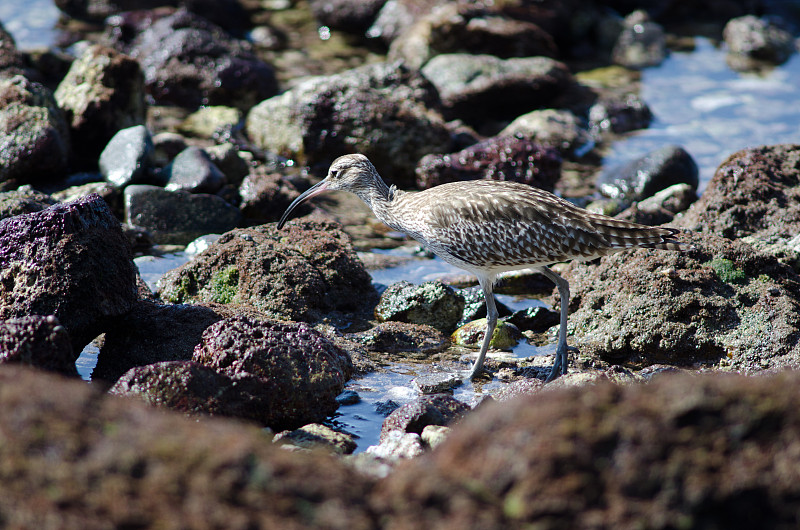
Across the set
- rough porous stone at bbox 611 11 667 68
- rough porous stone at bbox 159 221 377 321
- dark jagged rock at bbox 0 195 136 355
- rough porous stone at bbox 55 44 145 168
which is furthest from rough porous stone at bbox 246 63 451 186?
rough porous stone at bbox 611 11 667 68

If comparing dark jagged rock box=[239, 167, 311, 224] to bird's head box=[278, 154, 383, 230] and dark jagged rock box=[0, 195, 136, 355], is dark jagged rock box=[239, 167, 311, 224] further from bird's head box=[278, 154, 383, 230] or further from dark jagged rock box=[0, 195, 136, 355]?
dark jagged rock box=[0, 195, 136, 355]

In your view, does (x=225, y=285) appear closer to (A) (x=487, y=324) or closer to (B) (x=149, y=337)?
(B) (x=149, y=337)

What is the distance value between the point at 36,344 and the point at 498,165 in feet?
25.7

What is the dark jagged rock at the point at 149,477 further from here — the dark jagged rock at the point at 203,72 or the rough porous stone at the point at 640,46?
the rough porous stone at the point at 640,46

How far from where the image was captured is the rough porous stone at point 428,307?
782 cm

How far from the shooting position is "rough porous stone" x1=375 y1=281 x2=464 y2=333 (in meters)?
7.82

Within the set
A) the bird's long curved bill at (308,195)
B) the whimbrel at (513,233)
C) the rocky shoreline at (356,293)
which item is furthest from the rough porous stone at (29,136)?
the whimbrel at (513,233)

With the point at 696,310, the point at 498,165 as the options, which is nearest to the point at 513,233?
the point at 696,310

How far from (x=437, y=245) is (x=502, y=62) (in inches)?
352

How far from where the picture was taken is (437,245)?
23.1ft

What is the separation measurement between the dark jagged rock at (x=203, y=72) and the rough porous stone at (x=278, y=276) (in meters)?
7.07

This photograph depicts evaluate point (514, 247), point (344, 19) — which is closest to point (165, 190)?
point (514, 247)

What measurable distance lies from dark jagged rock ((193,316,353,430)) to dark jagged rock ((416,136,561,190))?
615 centimetres

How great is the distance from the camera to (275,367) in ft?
18.0
